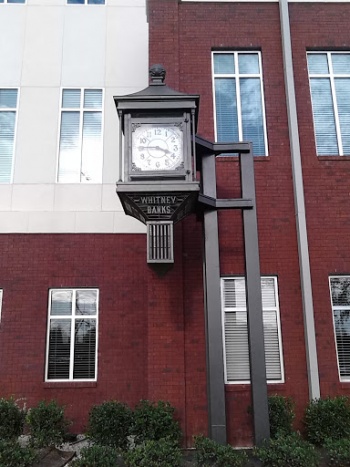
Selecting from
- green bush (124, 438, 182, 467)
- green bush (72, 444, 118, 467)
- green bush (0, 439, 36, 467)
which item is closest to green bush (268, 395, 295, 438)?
green bush (124, 438, 182, 467)

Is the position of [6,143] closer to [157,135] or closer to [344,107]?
[157,135]

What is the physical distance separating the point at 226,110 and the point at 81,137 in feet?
9.85

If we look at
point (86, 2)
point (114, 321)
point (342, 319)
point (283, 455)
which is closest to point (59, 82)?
point (86, 2)

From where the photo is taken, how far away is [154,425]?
675 cm

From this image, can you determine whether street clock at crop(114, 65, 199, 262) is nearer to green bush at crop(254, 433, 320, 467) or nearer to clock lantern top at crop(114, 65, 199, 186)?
clock lantern top at crop(114, 65, 199, 186)

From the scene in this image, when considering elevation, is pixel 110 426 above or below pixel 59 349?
below

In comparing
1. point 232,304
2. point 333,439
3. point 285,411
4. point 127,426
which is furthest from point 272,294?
point 127,426

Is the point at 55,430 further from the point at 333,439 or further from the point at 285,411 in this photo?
the point at 333,439

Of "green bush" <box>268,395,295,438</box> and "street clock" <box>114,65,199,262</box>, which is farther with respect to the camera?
"green bush" <box>268,395,295,438</box>

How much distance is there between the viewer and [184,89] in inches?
342

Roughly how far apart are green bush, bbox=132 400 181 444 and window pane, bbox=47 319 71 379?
185 cm

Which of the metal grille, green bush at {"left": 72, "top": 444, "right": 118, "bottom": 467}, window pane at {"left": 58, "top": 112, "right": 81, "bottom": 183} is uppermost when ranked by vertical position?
window pane at {"left": 58, "top": 112, "right": 81, "bottom": 183}

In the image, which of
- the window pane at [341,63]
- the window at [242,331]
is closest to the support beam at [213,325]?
the window at [242,331]

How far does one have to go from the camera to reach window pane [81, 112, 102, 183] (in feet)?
29.5
